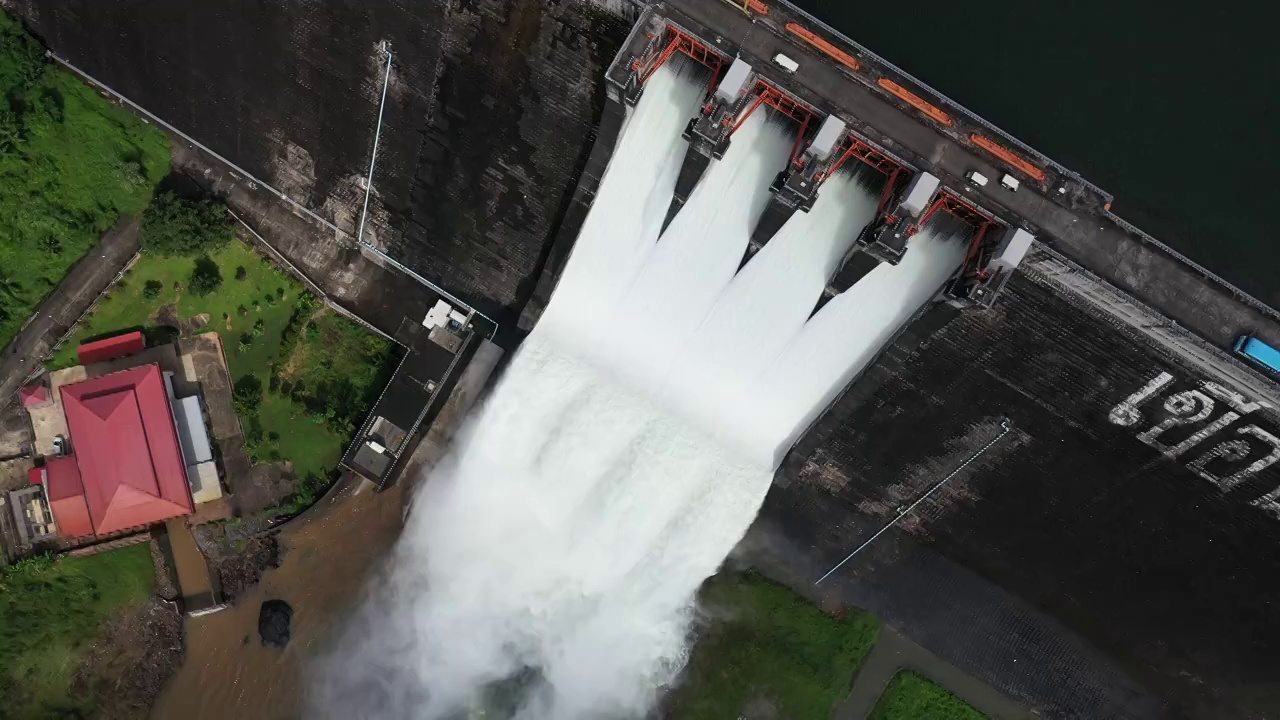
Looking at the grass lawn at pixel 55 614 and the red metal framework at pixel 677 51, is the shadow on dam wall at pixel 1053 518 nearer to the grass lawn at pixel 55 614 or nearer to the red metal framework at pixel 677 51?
the red metal framework at pixel 677 51

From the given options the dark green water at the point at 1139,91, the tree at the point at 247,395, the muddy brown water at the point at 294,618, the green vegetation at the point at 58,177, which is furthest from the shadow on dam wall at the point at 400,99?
the dark green water at the point at 1139,91

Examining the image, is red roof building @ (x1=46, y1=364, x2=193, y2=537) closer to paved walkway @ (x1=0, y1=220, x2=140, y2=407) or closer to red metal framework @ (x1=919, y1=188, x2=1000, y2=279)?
paved walkway @ (x1=0, y1=220, x2=140, y2=407)

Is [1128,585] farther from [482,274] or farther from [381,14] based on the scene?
[381,14]

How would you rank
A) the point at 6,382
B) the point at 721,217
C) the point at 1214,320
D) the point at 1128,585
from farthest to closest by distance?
1. the point at 6,382
2. the point at 1128,585
3. the point at 721,217
4. the point at 1214,320

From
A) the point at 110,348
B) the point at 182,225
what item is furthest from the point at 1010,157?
the point at 110,348

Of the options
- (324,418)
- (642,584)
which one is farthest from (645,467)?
(324,418)

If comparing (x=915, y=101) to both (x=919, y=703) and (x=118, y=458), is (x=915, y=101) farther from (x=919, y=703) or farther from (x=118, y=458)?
(x=118, y=458)

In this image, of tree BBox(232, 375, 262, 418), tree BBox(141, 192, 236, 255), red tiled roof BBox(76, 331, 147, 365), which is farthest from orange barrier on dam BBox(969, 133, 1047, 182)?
red tiled roof BBox(76, 331, 147, 365)
